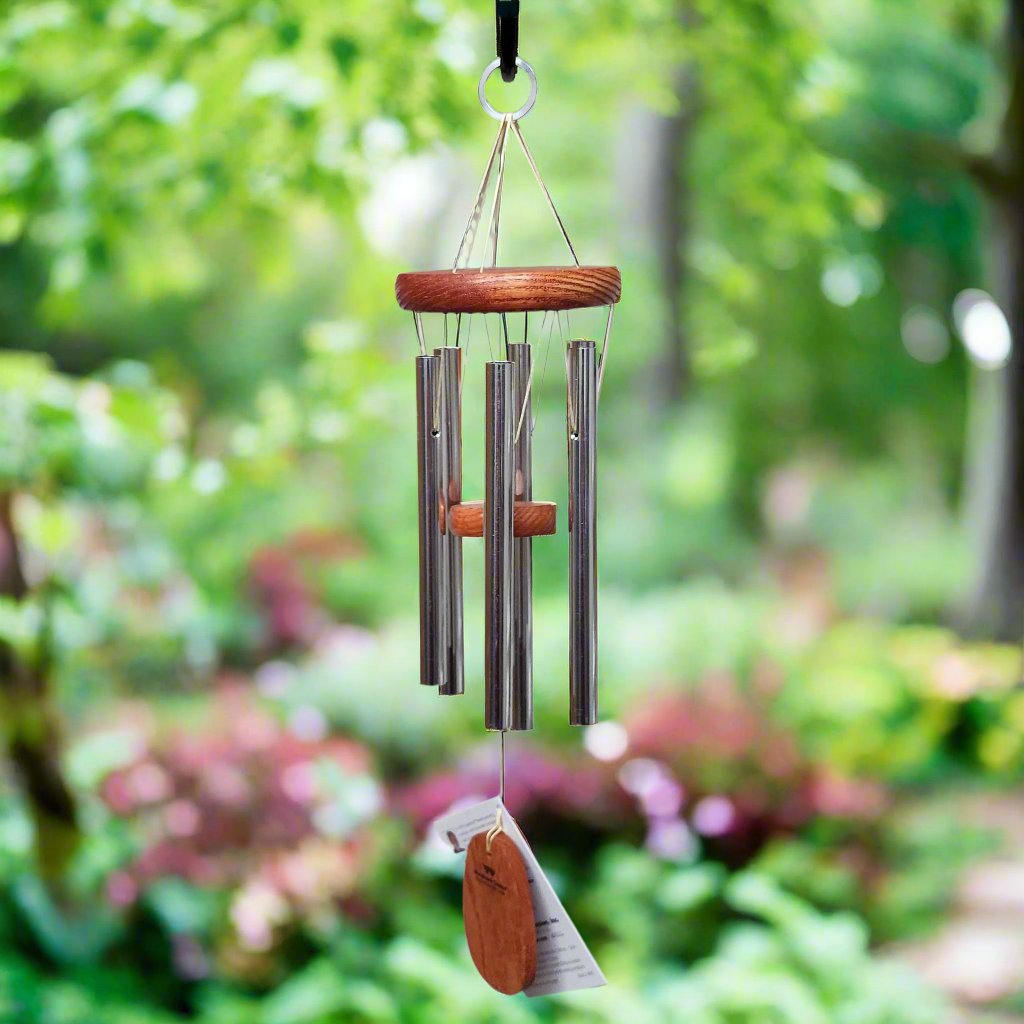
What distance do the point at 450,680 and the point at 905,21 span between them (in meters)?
5.36

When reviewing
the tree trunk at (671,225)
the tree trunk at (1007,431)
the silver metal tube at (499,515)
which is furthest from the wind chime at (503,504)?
the tree trunk at (671,225)

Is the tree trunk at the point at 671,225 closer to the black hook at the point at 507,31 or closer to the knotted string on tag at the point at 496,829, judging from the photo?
the black hook at the point at 507,31

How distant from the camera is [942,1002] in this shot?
2.74m

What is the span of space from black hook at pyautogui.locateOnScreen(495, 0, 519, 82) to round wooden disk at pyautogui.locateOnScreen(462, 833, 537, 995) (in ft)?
2.80

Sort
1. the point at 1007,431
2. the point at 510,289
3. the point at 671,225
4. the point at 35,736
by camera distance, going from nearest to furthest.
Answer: the point at 510,289, the point at 35,736, the point at 1007,431, the point at 671,225

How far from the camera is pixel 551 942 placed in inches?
52.3

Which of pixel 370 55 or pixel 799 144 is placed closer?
pixel 370 55

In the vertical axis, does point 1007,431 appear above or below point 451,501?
below

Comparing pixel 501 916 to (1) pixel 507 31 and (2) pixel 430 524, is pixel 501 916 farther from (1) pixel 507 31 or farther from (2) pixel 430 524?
(1) pixel 507 31

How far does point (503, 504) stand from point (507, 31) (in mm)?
528

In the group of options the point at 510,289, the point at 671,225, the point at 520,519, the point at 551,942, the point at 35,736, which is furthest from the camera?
the point at 671,225

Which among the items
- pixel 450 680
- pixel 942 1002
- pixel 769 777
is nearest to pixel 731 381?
pixel 769 777

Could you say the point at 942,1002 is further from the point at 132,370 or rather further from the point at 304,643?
the point at 304,643

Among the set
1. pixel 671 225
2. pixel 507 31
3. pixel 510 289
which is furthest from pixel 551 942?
pixel 671 225
